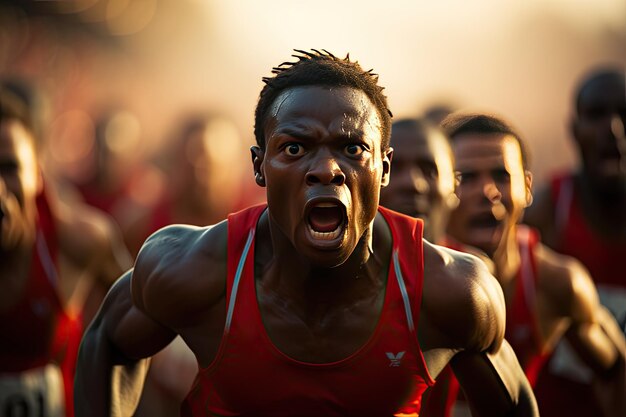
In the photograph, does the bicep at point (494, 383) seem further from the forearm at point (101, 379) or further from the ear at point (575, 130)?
the ear at point (575, 130)

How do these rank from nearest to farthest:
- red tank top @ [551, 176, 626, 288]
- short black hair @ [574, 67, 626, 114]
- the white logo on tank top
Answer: the white logo on tank top, red tank top @ [551, 176, 626, 288], short black hair @ [574, 67, 626, 114]

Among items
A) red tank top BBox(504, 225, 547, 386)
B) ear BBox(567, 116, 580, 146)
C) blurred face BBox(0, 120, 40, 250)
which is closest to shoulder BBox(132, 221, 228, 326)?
blurred face BBox(0, 120, 40, 250)

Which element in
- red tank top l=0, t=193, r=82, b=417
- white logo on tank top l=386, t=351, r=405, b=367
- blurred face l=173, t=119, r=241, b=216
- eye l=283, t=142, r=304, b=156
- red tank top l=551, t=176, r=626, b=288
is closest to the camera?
eye l=283, t=142, r=304, b=156

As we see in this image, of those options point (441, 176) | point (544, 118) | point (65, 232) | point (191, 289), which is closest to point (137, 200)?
point (65, 232)

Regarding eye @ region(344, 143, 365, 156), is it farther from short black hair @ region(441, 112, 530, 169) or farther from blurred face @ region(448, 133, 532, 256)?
short black hair @ region(441, 112, 530, 169)

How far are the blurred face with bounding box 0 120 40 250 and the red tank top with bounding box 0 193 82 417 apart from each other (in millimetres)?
194

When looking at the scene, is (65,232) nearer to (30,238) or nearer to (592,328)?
(30,238)

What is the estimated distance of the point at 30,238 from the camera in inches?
254

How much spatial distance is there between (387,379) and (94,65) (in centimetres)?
2552

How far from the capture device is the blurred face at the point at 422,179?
19.4ft

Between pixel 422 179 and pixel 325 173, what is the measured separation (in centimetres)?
229

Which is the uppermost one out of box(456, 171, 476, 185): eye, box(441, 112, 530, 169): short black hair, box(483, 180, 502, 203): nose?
box(441, 112, 530, 169): short black hair

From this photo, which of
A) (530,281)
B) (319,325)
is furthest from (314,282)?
(530,281)

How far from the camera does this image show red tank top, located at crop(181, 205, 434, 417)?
4105mm
